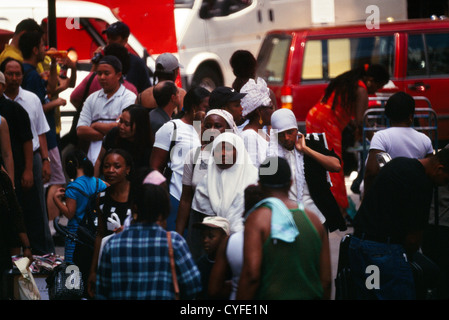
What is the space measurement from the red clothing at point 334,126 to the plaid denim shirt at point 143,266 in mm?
4321

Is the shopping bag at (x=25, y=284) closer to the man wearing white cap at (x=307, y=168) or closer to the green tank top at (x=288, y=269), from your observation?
the man wearing white cap at (x=307, y=168)

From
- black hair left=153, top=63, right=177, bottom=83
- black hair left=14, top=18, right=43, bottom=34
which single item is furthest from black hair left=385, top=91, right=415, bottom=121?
black hair left=14, top=18, right=43, bottom=34

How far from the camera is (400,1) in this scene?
50.1 ft

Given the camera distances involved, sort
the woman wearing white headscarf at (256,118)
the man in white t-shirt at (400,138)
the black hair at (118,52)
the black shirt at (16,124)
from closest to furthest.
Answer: the woman wearing white headscarf at (256,118) → the man in white t-shirt at (400,138) → the black shirt at (16,124) → the black hair at (118,52)

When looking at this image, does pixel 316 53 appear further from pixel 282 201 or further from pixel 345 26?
pixel 282 201

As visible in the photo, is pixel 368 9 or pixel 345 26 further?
pixel 368 9

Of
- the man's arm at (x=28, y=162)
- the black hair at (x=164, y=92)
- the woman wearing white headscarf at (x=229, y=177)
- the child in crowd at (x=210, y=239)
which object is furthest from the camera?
the man's arm at (x=28, y=162)

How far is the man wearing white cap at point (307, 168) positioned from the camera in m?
5.64

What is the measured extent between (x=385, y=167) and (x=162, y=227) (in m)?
1.52

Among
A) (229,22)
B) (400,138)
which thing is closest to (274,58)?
(229,22)

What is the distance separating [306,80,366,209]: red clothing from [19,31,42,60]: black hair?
2.86 m

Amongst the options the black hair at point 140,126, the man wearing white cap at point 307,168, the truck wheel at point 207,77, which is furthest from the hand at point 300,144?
the truck wheel at point 207,77
